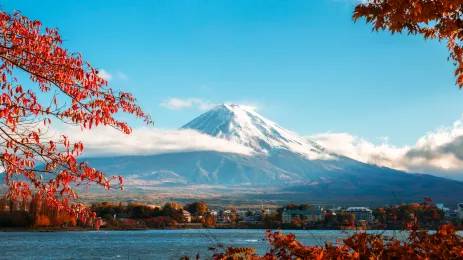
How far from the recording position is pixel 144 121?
8.70m

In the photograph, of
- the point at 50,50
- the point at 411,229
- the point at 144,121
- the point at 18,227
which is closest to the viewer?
the point at 411,229

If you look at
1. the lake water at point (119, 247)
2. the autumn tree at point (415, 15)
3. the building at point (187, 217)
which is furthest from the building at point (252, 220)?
the autumn tree at point (415, 15)

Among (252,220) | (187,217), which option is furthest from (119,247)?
(252,220)

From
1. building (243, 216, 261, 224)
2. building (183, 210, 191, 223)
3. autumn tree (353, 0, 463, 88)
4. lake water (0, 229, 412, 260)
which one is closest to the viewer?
autumn tree (353, 0, 463, 88)

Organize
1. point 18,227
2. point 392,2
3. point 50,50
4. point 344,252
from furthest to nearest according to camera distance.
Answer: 1. point 18,227
2. point 50,50
3. point 392,2
4. point 344,252

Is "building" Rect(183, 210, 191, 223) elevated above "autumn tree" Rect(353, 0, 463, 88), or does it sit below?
below

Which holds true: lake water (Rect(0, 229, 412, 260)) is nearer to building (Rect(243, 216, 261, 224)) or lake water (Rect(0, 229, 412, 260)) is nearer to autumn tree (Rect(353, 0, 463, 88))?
autumn tree (Rect(353, 0, 463, 88))

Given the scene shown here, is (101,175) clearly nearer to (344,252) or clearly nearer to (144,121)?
(144,121)

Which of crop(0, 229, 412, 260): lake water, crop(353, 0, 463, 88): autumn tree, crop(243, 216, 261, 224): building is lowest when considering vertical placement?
crop(0, 229, 412, 260): lake water

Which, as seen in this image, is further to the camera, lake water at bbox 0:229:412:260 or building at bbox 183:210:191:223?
building at bbox 183:210:191:223

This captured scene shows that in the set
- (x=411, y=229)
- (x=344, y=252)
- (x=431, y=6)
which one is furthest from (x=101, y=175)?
(x=431, y=6)

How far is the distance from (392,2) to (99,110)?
13.1ft

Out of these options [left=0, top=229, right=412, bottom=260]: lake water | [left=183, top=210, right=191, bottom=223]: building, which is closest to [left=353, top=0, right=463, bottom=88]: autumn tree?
[left=0, top=229, right=412, bottom=260]: lake water

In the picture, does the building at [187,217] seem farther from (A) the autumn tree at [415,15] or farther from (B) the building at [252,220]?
(A) the autumn tree at [415,15]
